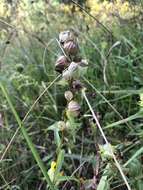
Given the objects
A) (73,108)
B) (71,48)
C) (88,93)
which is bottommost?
(88,93)

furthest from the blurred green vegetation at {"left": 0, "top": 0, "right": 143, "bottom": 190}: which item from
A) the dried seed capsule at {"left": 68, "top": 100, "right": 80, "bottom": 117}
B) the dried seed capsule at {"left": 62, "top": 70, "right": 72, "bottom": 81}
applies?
the dried seed capsule at {"left": 62, "top": 70, "right": 72, "bottom": 81}

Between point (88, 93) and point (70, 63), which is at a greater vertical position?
point (70, 63)

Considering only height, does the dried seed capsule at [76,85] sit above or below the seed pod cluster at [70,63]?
below

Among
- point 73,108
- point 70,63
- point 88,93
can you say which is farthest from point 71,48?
point 88,93

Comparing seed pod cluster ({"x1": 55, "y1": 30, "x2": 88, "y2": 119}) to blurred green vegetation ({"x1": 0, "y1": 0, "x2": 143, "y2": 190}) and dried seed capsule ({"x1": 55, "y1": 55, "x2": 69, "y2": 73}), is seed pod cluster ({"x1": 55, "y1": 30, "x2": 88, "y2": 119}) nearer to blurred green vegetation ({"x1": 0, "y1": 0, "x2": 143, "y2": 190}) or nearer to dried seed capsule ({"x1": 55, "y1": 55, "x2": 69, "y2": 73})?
dried seed capsule ({"x1": 55, "y1": 55, "x2": 69, "y2": 73})

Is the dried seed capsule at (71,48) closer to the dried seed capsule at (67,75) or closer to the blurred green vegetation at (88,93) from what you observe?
the dried seed capsule at (67,75)

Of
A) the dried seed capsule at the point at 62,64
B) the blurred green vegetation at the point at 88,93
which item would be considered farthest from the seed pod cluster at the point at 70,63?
the blurred green vegetation at the point at 88,93

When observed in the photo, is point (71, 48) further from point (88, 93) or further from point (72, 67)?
point (88, 93)
